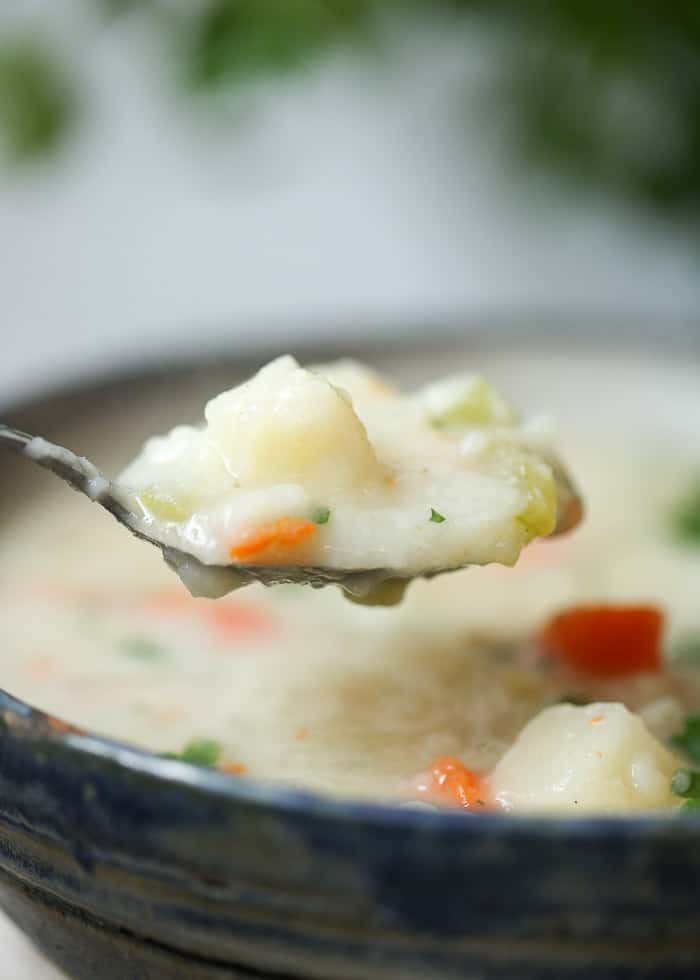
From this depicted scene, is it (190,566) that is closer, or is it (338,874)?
(338,874)

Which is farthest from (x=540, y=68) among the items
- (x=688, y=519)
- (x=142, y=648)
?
(x=142, y=648)

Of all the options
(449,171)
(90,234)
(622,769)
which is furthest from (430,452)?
(90,234)

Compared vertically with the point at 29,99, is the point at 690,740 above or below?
below

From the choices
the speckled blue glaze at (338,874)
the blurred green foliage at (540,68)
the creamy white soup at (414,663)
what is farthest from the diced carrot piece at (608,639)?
the blurred green foliage at (540,68)

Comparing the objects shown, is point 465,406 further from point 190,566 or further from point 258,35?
point 258,35

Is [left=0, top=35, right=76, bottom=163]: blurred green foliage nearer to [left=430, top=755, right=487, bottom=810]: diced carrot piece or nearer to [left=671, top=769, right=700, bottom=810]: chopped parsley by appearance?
[left=430, top=755, right=487, bottom=810]: diced carrot piece

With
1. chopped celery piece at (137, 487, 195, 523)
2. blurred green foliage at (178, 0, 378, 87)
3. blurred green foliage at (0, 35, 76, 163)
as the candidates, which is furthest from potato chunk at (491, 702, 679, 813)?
blurred green foliage at (0, 35, 76, 163)

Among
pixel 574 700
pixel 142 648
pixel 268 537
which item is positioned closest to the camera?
pixel 268 537
